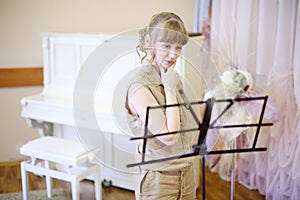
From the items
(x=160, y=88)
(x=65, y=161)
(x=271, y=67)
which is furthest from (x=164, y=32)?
(x=271, y=67)

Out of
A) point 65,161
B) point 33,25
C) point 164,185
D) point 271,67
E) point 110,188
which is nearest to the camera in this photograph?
point 164,185

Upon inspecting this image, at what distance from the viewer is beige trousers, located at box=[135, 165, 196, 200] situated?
1.34 m

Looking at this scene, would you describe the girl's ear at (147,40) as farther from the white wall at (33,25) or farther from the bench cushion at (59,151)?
the white wall at (33,25)

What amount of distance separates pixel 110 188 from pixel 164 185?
1.73 meters

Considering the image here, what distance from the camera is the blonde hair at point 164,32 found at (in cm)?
111

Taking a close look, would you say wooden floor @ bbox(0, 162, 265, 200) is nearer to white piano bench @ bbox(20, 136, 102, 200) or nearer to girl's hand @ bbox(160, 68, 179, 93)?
white piano bench @ bbox(20, 136, 102, 200)

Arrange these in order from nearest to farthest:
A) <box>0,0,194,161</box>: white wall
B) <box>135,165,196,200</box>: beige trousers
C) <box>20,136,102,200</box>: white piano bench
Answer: <box>135,165,196,200</box>: beige trousers < <box>20,136,102,200</box>: white piano bench < <box>0,0,194,161</box>: white wall

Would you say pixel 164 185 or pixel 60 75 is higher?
pixel 60 75

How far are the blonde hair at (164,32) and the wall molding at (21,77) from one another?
2.58 meters

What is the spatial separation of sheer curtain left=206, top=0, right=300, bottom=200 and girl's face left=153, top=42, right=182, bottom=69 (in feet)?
4.41

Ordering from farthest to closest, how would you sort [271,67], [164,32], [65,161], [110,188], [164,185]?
[110,188]
[271,67]
[65,161]
[164,185]
[164,32]

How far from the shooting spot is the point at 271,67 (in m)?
2.61

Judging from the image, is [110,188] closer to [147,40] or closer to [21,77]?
[21,77]

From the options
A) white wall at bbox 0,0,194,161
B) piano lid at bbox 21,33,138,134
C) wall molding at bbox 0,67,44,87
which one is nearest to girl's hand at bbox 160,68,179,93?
piano lid at bbox 21,33,138,134
